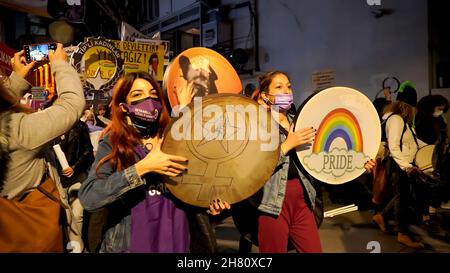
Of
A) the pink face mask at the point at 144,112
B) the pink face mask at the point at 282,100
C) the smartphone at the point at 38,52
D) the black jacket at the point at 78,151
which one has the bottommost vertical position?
the black jacket at the point at 78,151

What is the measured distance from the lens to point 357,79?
240 cm

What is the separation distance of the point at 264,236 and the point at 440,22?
1785 millimetres

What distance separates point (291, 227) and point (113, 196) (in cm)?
93

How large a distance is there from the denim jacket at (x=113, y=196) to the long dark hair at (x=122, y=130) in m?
0.03

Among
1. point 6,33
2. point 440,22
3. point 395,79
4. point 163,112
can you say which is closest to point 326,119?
point 163,112

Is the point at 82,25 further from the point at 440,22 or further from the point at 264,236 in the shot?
the point at 440,22

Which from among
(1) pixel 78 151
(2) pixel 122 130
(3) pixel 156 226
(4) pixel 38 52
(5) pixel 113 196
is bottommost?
(3) pixel 156 226

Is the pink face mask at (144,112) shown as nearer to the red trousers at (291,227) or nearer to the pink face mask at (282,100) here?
the pink face mask at (282,100)

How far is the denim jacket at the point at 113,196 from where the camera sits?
4.18 feet

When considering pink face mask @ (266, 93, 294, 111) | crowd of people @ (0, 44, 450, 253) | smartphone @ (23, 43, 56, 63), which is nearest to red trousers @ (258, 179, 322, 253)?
crowd of people @ (0, 44, 450, 253)

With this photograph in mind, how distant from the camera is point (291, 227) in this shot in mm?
1796

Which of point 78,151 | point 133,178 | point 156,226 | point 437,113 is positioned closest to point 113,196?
point 133,178

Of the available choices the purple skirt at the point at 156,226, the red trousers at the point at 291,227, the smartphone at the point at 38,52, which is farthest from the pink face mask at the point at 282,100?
the smartphone at the point at 38,52

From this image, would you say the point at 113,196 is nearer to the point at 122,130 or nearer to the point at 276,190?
the point at 122,130
